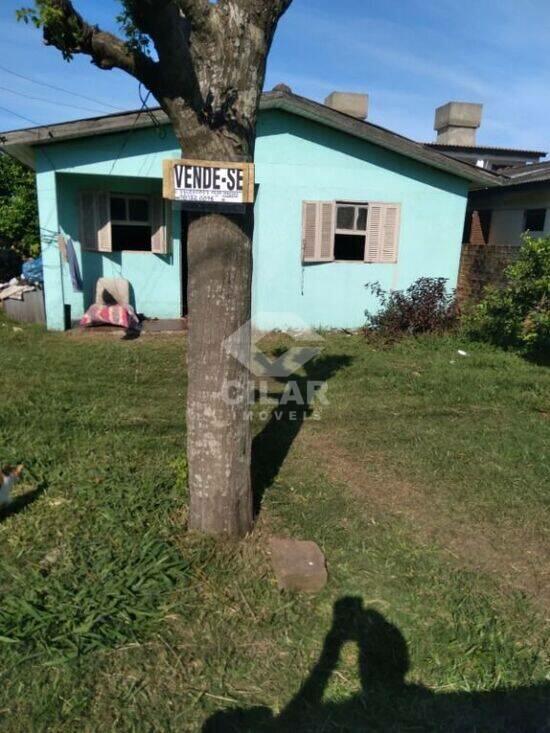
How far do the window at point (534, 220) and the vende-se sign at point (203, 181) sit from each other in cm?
1115

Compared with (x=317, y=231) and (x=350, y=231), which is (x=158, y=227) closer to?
(x=317, y=231)

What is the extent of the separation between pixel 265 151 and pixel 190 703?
825cm

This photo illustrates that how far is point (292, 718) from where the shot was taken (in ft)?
7.04

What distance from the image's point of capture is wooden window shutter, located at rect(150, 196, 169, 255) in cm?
947

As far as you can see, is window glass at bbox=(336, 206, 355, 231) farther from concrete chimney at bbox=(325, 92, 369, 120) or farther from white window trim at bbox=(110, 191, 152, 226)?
concrete chimney at bbox=(325, 92, 369, 120)

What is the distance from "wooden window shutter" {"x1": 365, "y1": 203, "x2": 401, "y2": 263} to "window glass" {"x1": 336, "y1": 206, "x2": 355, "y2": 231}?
30 cm

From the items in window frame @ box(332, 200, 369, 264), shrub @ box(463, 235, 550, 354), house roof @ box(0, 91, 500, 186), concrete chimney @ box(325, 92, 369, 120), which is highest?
concrete chimney @ box(325, 92, 369, 120)

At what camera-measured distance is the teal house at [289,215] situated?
27.8ft

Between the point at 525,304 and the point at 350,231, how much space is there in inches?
128

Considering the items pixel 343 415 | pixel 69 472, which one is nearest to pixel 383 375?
pixel 343 415

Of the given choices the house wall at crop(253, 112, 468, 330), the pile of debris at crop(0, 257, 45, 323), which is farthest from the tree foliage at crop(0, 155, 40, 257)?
the house wall at crop(253, 112, 468, 330)

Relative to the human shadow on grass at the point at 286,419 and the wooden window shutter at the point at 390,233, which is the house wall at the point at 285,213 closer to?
the wooden window shutter at the point at 390,233

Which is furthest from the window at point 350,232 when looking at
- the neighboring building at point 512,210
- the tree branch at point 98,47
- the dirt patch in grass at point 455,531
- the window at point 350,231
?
the tree branch at point 98,47

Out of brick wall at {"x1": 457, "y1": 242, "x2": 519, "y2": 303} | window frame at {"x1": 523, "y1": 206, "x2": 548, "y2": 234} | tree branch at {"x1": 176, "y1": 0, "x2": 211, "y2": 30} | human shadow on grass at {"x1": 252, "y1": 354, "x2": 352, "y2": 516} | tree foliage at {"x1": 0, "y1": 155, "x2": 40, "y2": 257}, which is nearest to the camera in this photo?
tree branch at {"x1": 176, "y1": 0, "x2": 211, "y2": 30}
